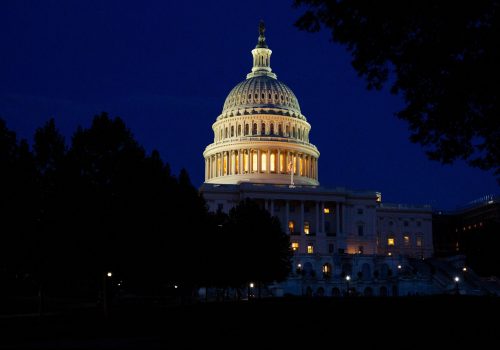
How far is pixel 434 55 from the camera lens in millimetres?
22188

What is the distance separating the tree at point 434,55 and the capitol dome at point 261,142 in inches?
5922

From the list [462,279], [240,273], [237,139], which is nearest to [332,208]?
[237,139]

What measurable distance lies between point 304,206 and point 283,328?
127224mm

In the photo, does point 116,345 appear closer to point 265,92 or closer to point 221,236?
point 221,236

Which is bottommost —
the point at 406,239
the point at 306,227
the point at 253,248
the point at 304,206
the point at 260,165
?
the point at 253,248

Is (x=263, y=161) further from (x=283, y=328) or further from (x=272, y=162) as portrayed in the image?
(x=283, y=328)

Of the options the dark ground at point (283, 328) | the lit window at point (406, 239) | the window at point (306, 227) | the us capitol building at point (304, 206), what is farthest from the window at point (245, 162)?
the dark ground at point (283, 328)

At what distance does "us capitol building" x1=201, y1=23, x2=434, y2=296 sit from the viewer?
135 metres

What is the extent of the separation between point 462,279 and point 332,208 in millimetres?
43517

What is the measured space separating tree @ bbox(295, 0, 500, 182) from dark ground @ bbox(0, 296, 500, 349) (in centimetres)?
779

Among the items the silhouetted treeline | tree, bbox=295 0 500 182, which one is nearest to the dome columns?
the silhouetted treeline

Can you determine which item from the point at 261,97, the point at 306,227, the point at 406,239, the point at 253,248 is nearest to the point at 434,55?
the point at 253,248

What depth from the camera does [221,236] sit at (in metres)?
95.4

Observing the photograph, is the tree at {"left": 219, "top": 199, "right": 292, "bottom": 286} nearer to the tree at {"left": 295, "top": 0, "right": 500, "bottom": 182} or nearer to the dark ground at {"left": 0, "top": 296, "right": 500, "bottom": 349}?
the dark ground at {"left": 0, "top": 296, "right": 500, "bottom": 349}
